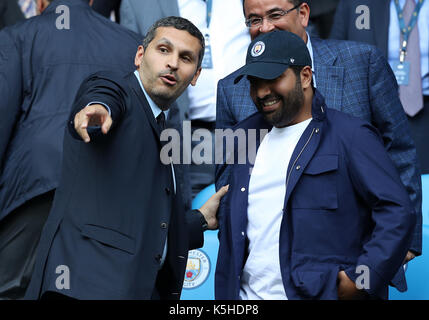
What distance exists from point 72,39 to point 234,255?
1621 millimetres

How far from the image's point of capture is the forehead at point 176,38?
10.5 feet

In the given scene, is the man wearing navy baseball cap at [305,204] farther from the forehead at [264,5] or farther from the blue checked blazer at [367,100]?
the forehead at [264,5]

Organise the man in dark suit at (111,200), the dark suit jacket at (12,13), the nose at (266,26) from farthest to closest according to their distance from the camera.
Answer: the dark suit jacket at (12,13), the nose at (266,26), the man in dark suit at (111,200)

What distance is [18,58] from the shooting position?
12.9ft

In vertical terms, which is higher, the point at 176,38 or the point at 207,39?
the point at 207,39

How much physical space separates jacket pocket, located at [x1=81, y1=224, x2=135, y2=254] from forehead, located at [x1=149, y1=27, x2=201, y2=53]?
875 mm

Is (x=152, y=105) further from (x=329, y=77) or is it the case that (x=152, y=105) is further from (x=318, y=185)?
(x=329, y=77)

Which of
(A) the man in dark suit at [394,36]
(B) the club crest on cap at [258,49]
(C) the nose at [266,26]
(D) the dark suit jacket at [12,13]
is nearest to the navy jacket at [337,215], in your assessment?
(B) the club crest on cap at [258,49]

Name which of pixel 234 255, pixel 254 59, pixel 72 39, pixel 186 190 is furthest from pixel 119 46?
pixel 234 255

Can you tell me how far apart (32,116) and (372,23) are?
2.23 meters

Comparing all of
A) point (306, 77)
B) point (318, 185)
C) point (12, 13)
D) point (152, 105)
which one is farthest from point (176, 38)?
point (12, 13)

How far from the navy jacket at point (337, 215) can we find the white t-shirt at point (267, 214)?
0.13ft

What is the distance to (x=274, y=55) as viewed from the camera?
3.01 m

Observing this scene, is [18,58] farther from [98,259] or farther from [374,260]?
[374,260]
